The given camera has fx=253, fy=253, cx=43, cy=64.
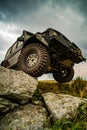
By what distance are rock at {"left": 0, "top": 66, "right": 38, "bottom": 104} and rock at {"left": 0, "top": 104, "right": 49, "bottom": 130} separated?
326 mm

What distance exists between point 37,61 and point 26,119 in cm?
205

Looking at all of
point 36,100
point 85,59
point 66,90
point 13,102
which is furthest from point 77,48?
point 13,102

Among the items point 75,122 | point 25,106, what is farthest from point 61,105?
point 25,106

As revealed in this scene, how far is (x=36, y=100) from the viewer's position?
7.85 meters

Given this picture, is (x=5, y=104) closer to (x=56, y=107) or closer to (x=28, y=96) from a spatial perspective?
(x=28, y=96)

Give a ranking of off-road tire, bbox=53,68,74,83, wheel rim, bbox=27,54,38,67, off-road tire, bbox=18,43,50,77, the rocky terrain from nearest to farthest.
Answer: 1. the rocky terrain
2. off-road tire, bbox=18,43,50,77
3. wheel rim, bbox=27,54,38,67
4. off-road tire, bbox=53,68,74,83

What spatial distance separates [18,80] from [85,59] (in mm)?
3089

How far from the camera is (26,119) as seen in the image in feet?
22.1

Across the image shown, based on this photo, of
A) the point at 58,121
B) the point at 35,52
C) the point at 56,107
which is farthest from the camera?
the point at 35,52

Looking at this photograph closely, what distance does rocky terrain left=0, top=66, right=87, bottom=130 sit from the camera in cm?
668

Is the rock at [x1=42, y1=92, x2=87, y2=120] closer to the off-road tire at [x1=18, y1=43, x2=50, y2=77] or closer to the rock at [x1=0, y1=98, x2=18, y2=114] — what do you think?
the off-road tire at [x1=18, y1=43, x2=50, y2=77]

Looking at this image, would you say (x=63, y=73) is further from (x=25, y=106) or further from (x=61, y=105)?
(x=25, y=106)

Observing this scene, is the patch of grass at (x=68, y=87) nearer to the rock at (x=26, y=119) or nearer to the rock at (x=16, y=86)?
the rock at (x=16, y=86)

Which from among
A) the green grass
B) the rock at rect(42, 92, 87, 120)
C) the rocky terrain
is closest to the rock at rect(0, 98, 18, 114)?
the rocky terrain
